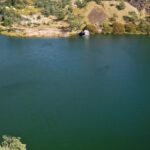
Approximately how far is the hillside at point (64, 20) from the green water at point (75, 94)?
16112 mm

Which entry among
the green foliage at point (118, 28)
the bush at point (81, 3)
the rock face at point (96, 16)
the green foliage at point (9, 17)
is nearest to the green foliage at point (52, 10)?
the bush at point (81, 3)

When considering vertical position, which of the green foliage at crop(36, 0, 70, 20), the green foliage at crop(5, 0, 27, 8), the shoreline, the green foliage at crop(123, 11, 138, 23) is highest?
the green foliage at crop(5, 0, 27, 8)

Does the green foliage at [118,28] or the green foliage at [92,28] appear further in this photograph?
the green foliage at [118,28]

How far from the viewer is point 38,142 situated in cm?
7262

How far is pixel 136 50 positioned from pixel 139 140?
84.5 meters

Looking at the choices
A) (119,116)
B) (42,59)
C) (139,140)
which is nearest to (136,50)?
(42,59)

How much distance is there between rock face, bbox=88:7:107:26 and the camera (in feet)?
629

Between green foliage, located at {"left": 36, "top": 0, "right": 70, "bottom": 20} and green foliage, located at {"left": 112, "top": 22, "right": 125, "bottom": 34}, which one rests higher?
green foliage, located at {"left": 36, "top": 0, "right": 70, "bottom": 20}

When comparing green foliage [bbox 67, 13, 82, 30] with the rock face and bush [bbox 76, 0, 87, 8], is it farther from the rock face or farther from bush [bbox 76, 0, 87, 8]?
bush [bbox 76, 0, 87, 8]

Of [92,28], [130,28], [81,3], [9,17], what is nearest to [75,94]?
[92,28]

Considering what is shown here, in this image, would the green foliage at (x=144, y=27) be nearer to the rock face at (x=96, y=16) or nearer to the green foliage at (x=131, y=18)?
the green foliage at (x=131, y=18)

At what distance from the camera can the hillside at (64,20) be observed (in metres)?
178

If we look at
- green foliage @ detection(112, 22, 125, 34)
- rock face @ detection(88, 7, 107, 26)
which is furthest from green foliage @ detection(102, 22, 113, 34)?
rock face @ detection(88, 7, 107, 26)

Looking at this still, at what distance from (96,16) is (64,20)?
57.7 feet
